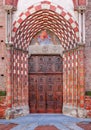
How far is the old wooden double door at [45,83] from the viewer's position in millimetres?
10492

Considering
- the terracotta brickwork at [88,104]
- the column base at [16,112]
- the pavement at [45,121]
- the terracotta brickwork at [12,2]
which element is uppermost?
the terracotta brickwork at [12,2]

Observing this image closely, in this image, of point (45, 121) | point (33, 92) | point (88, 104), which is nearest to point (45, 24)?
point (33, 92)

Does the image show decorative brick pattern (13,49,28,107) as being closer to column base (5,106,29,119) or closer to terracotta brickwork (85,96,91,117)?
column base (5,106,29,119)

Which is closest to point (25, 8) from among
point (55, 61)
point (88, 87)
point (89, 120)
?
point (55, 61)

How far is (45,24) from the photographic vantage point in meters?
10.3

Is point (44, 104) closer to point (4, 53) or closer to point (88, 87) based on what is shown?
point (88, 87)

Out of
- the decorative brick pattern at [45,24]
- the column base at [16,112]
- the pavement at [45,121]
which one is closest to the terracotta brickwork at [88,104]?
the pavement at [45,121]

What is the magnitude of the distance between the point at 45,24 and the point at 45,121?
4.22 meters

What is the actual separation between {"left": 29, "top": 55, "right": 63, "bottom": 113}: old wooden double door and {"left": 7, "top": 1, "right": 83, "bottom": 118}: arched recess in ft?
1.19

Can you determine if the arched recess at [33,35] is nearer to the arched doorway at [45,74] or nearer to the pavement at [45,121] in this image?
the arched doorway at [45,74]

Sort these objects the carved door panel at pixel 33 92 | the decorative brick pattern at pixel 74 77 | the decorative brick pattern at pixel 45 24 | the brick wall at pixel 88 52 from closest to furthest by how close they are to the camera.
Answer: the decorative brick pattern at pixel 74 77
the decorative brick pattern at pixel 45 24
the brick wall at pixel 88 52
the carved door panel at pixel 33 92

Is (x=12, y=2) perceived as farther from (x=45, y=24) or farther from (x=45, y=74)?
(x=45, y=74)

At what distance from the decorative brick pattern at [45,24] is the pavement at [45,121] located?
3005mm

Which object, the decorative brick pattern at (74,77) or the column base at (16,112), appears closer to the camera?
the column base at (16,112)
